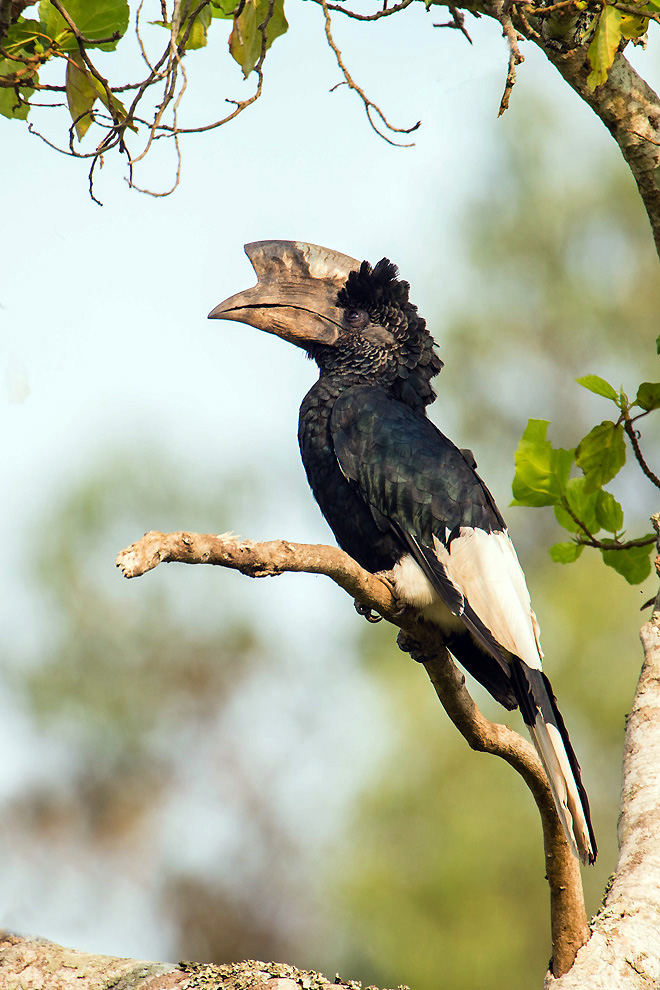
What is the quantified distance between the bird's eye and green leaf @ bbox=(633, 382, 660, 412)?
0.91 meters

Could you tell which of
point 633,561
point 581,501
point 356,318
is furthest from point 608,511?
point 356,318

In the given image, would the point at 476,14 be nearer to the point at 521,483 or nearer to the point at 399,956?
the point at 521,483

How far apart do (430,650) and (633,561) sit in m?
0.71

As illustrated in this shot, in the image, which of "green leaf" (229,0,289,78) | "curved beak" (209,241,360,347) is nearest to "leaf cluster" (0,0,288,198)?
"green leaf" (229,0,289,78)

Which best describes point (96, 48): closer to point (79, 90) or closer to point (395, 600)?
point (79, 90)

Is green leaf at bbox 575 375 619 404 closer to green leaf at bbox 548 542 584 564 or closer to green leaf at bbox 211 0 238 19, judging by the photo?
green leaf at bbox 548 542 584 564

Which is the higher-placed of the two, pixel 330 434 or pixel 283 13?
pixel 283 13

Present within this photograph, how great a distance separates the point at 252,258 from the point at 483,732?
5.44 feet

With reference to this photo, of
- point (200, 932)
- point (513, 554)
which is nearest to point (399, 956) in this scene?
point (200, 932)

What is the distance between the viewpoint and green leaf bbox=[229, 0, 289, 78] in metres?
1.95

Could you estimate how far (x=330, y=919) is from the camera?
5.10 metres


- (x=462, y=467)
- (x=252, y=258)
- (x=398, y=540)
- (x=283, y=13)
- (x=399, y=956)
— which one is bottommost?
(x=399, y=956)

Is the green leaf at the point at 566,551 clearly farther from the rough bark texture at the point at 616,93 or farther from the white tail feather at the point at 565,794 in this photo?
the rough bark texture at the point at 616,93

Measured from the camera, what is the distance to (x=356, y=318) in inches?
112
